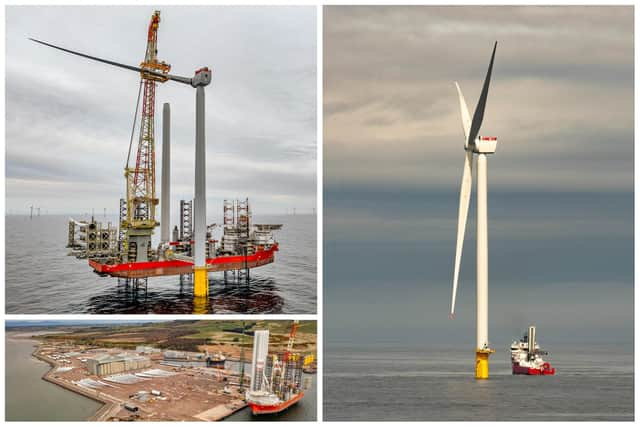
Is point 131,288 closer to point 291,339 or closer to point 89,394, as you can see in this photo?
point 89,394

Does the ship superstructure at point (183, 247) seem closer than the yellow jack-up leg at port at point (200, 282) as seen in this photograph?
No

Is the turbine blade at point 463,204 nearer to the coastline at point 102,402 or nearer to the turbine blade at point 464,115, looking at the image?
the turbine blade at point 464,115

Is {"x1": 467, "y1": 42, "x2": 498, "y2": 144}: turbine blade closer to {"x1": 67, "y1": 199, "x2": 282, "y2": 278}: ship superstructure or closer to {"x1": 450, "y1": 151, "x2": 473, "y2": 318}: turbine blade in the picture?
{"x1": 450, "y1": 151, "x2": 473, "y2": 318}: turbine blade

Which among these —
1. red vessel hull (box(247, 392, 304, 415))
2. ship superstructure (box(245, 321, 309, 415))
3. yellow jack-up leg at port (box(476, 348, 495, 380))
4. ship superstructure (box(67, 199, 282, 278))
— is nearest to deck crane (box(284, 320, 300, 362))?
ship superstructure (box(245, 321, 309, 415))

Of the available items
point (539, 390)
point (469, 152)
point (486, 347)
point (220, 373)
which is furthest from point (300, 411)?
point (539, 390)

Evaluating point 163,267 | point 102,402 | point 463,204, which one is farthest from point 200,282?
point 463,204

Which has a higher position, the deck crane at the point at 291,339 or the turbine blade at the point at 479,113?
the turbine blade at the point at 479,113

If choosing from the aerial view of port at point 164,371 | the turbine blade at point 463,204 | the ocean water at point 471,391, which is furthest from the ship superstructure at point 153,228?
the ocean water at point 471,391
